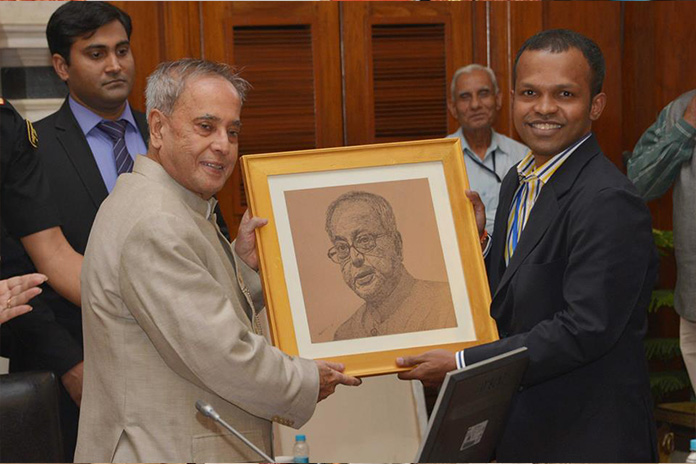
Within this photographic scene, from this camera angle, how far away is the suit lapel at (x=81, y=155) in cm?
316

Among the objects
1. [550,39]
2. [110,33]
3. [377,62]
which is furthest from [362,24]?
[550,39]

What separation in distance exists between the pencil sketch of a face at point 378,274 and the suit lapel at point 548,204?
0.24 metres

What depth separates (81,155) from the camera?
3203mm

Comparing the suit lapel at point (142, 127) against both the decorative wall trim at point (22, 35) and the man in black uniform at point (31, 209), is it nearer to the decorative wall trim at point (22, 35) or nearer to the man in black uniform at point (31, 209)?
the man in black uniform at point (31, 209)

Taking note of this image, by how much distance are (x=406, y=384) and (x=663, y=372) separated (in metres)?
1.61

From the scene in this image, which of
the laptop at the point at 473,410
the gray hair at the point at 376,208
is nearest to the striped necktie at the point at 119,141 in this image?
the gray hair at the point at 376,208

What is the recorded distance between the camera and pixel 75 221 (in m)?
3.11

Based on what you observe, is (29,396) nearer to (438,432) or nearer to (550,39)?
(438,432)

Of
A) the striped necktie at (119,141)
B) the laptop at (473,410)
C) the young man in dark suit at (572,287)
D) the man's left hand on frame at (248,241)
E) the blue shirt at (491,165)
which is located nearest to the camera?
the laptop at (473,410)

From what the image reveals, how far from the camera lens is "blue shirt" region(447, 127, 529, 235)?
4.27m

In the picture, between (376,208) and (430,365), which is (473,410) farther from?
(376,208)

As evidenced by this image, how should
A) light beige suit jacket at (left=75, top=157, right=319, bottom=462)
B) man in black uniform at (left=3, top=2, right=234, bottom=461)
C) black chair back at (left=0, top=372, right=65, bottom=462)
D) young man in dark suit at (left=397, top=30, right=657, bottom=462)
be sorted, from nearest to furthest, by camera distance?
light beige suit jacket at (left=75, top=157, right=319, bottom=462), young man in dark suit at (left=397, top=30, right=657, bottom=462), black chair back at (left=0, top=372, right=65, bottom=462), man in black uniform at (left=3, top=2, right=234, bottom=461)

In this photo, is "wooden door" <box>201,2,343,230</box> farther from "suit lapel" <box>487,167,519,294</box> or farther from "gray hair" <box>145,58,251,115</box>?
"gray hair" <box>145,58,251,115</box>

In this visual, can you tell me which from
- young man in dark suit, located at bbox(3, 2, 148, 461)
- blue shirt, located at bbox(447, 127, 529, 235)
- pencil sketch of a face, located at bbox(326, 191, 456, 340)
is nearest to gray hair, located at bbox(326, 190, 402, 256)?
pencil sketch of a face, located at bbox(326, 191, 456, 340)
